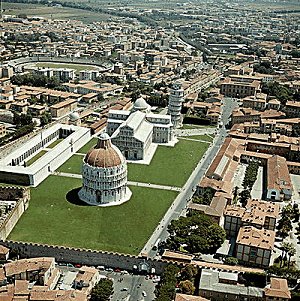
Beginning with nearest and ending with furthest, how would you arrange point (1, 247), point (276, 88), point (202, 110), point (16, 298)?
1. point (16, 298)
2. point (1, 247)
3. point (202, 110)
4. point (276, 88)

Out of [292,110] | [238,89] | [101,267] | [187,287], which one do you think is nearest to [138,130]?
[101,267]

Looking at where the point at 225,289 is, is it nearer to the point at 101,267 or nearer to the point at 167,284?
the point at 167,284

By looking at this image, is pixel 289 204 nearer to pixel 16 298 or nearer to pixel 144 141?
pixel 144 141

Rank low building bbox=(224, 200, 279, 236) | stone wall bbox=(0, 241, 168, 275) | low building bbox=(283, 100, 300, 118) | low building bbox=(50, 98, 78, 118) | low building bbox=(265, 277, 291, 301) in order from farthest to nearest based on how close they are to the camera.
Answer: low building bbox=(283, 100, 300, 118) < low building bbox=(50, 98, 78, 118) < low building bbox=(224, 200, 279, 236) < stone wall bbox=(0, 241, 168, 275) < low building bbox=(265, 277, 291, 301)

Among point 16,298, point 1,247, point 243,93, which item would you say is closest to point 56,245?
point 1,247

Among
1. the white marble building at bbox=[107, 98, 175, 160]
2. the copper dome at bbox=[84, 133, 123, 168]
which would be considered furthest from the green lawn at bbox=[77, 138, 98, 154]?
the copper dome at bbox=[84, 133, 123, 168]

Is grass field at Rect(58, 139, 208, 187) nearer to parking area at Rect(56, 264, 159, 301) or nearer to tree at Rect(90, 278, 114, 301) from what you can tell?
parking area at Rect(56, 264, 159, 301)
